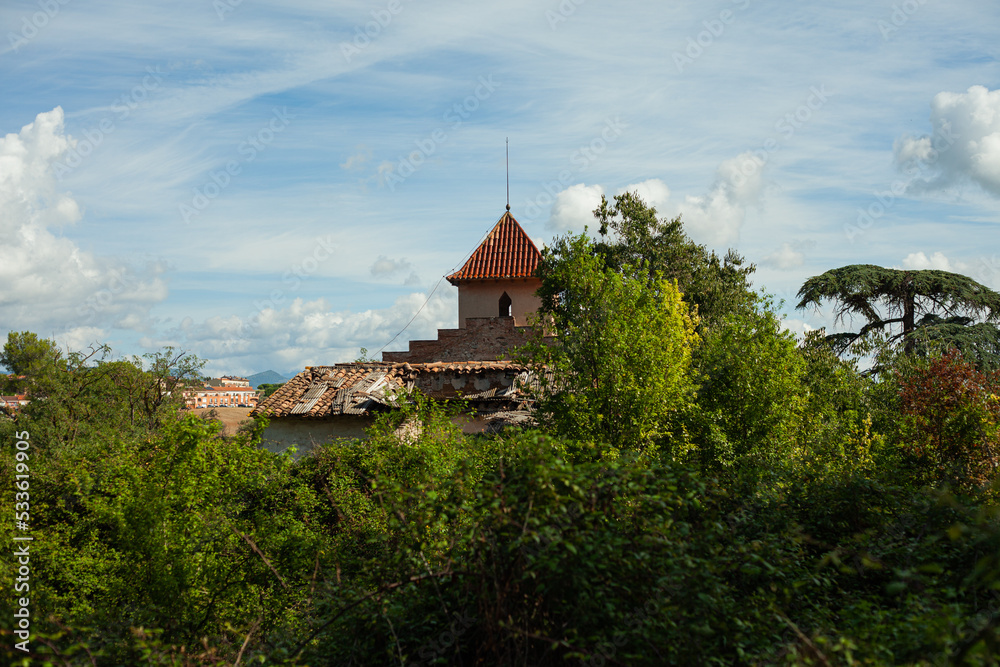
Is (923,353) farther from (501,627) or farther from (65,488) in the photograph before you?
(65,488)

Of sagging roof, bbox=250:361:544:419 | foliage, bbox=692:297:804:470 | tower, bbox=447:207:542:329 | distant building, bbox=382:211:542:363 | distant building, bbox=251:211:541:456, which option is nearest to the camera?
foliage, bbox=692:297:804:470

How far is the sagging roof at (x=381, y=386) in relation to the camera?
16.2m

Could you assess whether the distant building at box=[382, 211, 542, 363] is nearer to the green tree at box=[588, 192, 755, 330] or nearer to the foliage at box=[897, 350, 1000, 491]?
the green tree at box=[588, 192, 755, 330]

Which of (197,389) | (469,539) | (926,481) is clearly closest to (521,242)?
(197,389)

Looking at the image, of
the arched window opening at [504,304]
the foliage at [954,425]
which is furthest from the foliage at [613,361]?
the arched window opening at [504,304]

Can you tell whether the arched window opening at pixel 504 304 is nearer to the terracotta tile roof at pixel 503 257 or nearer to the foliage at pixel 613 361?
the terracotta tile roof at pixel 503 257

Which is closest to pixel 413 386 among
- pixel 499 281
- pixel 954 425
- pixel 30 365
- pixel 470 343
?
pixel 470 343

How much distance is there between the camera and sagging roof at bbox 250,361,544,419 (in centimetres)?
1616

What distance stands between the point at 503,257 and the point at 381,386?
9.06 meters

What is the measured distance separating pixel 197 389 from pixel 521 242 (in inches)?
485

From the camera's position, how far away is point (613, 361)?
8.17 m

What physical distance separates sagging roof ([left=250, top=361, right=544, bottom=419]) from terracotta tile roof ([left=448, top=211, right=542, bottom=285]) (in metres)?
6.32

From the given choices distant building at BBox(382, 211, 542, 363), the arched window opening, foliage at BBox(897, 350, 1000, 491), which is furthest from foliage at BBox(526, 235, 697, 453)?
the arched window opening

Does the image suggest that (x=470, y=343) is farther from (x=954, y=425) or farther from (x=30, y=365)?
(x=30, y=365)
